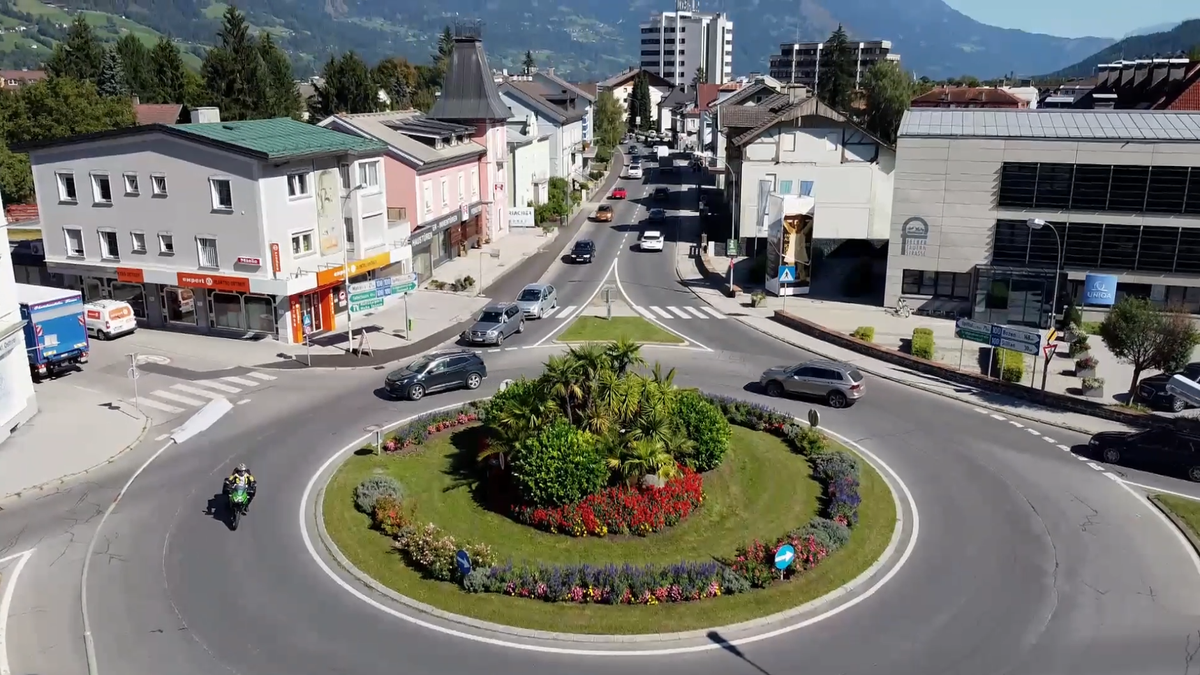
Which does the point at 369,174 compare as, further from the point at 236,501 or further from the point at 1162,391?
the point at 1162,391

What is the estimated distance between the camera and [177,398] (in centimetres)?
3472

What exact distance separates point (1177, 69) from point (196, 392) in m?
104

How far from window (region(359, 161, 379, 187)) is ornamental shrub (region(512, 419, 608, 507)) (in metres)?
26.1

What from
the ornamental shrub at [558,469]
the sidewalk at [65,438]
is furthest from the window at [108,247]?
the ornamental shrub at [558,469]

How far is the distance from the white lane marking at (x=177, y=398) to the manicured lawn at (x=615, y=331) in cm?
Result: 1694

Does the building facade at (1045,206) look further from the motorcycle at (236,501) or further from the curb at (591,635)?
the motorcycle at (236,501)

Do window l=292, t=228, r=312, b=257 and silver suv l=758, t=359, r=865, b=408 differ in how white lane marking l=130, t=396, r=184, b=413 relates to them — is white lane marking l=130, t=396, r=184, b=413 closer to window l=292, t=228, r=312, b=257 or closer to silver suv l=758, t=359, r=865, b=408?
window l=292, t=228, r=312, b=257

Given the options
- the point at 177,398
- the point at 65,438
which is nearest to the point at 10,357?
the point at 65,438

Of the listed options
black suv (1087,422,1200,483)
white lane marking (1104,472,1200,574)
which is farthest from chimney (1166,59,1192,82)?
white lane marking (1104,472,1200,574)

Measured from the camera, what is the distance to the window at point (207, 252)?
→ 41.4 meters

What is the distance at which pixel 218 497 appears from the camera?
2605cm

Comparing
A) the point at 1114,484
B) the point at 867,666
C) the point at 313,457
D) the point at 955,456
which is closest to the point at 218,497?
the point at 313,457

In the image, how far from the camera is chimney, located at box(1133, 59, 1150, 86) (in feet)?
340

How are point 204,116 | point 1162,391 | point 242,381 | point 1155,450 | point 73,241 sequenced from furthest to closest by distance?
point 204,116, point 73,241, point 242,381, point 1162,391, point 1155,450
